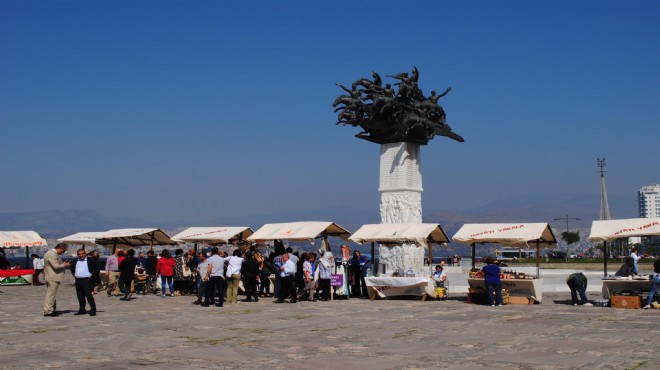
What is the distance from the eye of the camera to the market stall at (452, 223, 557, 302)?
21.3 meters

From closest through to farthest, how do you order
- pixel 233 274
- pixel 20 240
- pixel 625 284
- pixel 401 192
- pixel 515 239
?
pixel 625 284, pixel 233 274, pixel 515 239, pixel 20 240, pixel 401 192

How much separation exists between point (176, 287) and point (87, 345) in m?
12.8

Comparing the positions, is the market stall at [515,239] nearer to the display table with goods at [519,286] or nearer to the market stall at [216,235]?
the display table with goods at [519,286]

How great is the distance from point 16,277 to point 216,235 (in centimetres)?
1048

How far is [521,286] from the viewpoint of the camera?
21.3m

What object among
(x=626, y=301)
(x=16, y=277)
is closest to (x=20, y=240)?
(x=16, y=277)

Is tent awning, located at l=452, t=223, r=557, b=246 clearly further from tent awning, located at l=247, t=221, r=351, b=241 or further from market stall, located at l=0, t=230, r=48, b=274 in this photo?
market stall, located at l=0, t=230, r=48, b=274

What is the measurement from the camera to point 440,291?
→ 22734mm

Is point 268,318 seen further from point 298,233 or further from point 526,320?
point 298,233

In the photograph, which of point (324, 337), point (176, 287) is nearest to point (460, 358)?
point (324, 337)

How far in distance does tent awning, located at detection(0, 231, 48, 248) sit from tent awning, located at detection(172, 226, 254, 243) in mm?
8135

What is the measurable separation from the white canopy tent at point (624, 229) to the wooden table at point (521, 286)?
6.21ft

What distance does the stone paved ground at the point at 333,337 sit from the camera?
11.0 metres

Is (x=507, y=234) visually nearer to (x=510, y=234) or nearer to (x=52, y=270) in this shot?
(x=510, y=234)
